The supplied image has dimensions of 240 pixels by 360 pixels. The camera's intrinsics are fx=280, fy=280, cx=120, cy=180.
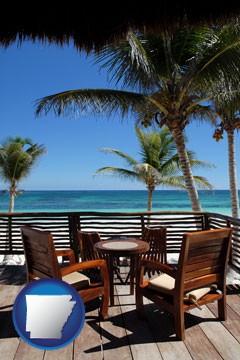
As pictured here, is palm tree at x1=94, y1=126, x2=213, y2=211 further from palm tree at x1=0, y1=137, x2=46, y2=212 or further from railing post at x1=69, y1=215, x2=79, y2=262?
railing post at x1=69, y1=215, x2=79, y2=262

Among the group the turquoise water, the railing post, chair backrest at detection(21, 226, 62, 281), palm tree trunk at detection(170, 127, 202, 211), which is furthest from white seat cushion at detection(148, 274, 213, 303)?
the turquoise water

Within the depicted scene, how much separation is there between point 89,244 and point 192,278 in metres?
1.63

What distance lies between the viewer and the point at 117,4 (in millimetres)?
2307

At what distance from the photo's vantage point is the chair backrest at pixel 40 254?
2.40m

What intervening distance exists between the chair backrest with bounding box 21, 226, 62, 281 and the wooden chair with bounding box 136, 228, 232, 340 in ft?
2.79

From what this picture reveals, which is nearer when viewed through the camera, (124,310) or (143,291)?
(143,291)

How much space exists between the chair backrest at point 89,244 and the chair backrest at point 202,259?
154 cm

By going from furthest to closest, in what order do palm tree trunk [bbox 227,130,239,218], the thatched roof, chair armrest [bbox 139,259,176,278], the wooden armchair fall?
palm tree trunk [bbox 227,130,239,218]
the wooden armchair
chair armrest [bbox 139,259,176,278]
the thatched roof

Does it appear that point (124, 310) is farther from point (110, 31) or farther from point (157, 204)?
point (157, 204)

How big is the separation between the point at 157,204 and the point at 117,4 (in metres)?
35.5

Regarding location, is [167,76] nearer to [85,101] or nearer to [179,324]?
[85,101]

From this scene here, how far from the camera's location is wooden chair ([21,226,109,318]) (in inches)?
95.8

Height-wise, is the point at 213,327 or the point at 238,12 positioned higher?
the point at 238,12

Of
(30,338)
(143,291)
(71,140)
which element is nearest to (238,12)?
(143,291)
